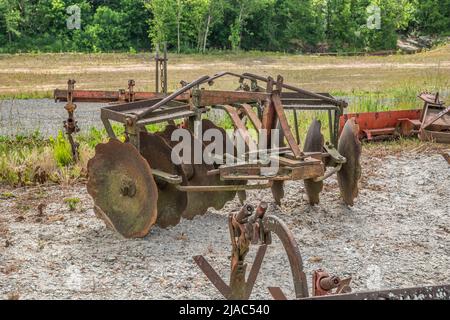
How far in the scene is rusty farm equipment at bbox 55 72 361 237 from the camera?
6258mm

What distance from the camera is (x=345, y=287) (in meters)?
3.10

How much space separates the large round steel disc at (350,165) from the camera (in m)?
7.34

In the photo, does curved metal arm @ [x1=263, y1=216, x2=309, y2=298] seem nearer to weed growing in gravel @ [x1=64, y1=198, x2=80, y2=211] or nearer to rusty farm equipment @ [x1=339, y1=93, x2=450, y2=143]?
weed growing in gravel @ [x1=64, y1=198, x2=80, y2=211]

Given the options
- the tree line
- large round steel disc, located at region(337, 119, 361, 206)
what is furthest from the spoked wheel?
the tree line

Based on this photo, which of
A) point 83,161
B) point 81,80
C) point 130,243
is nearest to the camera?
point 130,243

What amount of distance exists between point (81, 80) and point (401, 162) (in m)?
12.5

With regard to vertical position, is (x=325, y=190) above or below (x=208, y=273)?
below

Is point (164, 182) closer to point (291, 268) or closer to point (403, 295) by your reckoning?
point (291, 268)

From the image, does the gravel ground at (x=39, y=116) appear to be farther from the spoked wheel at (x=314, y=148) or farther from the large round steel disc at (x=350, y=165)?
the large round steel disc at (x=350, y=165)

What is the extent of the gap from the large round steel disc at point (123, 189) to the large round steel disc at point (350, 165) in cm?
236

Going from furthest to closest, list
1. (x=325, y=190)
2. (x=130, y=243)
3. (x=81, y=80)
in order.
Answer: (x=81, y=80) < (x=325, y=190) < (x=130, y=243)

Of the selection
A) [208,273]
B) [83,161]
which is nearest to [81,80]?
[83,161]

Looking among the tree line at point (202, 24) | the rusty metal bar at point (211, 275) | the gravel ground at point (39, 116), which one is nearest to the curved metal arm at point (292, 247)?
the rusty metal bar at point (211, 275)
